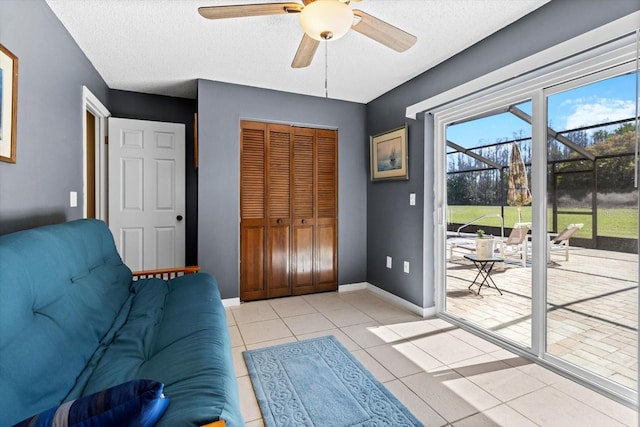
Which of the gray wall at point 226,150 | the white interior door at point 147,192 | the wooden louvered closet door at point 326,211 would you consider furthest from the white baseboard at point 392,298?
the white interior door at point 147,192

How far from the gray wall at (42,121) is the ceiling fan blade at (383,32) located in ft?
5.72

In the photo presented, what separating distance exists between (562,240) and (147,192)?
3.78 meters

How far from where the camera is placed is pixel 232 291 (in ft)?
11.2

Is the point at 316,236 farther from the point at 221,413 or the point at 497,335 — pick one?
the point at 221,413

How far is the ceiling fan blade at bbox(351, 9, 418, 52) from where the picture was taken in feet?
5.51

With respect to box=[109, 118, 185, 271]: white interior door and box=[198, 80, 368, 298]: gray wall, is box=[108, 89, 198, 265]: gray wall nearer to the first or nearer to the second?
box=[109, 118, 185, 271]: white interior door

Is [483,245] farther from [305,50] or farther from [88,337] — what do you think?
[88,337]

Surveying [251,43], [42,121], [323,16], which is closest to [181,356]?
[323,16]

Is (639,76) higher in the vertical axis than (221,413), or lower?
higher

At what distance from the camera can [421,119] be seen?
121 inches

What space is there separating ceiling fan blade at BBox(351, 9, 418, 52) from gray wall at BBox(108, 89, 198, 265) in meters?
2.62

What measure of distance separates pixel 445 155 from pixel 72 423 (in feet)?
10.2

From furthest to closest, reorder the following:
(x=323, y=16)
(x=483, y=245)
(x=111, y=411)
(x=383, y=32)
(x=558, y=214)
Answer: (x=483, y=245) < (x=558, y=214) < (x=383, y=32) < (x=323, y=16) < (x=111, y=411)

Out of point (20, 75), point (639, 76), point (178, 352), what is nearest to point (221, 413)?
point (178, 352)
